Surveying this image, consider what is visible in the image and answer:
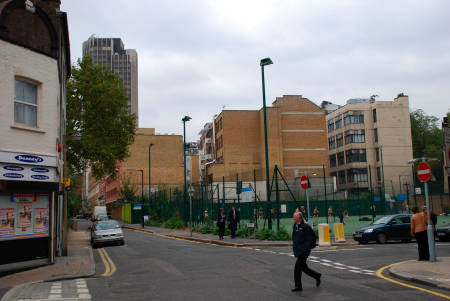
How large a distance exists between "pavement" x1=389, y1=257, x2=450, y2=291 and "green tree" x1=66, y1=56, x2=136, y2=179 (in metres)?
20.9

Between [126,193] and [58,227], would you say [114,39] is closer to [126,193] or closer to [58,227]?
[126,193]

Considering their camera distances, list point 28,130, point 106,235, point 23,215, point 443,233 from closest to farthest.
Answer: point 28,130 < point 23,215 < point 443,233 < point 106,235

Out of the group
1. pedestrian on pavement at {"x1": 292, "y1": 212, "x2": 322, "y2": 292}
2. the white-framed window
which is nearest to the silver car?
the white-framed window

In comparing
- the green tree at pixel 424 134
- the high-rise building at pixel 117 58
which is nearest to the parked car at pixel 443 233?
the green tree at pixel 424 134

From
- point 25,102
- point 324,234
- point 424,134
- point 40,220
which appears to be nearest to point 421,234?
point 324,234

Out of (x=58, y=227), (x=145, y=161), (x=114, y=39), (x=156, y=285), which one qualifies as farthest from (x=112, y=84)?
(x=114, y=39)

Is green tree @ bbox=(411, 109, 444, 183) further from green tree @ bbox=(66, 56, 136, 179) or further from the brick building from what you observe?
green tree @ bbox=(66, 56, 136, 179)

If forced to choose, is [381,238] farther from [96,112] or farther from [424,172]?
[96,112]

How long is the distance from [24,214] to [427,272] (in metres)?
12.2

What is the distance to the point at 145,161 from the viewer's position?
81.9 m

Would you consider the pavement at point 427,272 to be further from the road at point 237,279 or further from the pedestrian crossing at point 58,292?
the pedestrian crossing at point 58,292

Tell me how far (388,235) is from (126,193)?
45.5 m

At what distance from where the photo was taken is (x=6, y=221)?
14562 mm

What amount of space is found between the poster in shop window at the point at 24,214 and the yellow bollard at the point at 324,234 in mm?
12101
